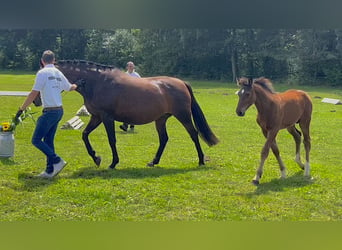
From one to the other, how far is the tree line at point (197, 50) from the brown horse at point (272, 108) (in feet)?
1.28

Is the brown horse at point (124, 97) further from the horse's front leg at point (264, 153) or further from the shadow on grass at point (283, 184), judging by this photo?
the shadow on grass at point (283, 184)

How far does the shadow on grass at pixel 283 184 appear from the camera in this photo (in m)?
6.04

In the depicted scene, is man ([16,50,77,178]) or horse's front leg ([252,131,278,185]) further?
horse's front leg ([252,131,278,185])

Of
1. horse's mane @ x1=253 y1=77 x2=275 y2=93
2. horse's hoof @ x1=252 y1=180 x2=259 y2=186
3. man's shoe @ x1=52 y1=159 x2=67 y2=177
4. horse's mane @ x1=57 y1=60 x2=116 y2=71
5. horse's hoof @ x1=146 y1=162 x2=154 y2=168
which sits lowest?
horse's hoof @ x1=146 y1=162 x2=154 y2=168

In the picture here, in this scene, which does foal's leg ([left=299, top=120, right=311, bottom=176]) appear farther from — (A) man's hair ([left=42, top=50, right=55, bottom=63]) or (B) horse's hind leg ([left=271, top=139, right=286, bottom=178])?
(A) man's hair ([left=42, top=50, right=55, bottom=63])

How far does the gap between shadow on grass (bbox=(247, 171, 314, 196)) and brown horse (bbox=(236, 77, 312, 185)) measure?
12 cm

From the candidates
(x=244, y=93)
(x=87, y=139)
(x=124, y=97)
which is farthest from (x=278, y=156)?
(x=87, y=139)

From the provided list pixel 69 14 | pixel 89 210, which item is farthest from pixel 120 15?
pixel 89 210

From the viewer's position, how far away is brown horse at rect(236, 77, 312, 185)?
19.6 ft

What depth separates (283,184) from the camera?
6.36 m

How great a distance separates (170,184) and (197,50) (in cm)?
188

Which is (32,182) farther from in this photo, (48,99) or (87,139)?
(87,139)

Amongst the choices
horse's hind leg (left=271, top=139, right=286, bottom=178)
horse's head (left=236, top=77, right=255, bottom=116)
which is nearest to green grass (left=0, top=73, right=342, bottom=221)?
horse's hind leg (left=271, top=139, right=286, bottom=178)

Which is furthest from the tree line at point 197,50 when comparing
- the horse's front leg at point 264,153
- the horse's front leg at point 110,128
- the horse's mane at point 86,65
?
the horse's front leg at point 264,153
